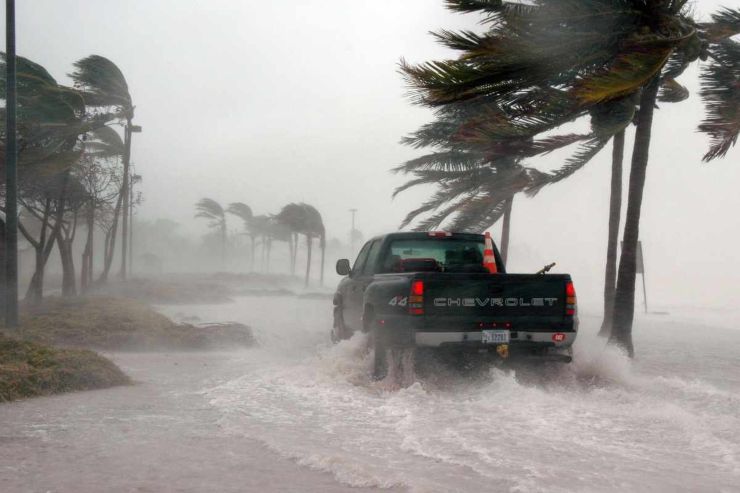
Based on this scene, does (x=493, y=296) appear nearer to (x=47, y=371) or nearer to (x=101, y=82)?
(x=47, y=371)

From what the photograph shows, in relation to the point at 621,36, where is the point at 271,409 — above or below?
below

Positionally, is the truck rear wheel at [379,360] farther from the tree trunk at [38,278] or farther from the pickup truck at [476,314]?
the tree trunk at [38,278]

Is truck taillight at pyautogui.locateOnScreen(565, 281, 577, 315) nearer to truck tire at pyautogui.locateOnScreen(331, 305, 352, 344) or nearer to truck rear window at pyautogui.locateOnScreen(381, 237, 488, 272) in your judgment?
truck rear window at pyautogui.locateOnScreen(381, 237, 488, 272)

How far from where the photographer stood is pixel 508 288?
314 inches

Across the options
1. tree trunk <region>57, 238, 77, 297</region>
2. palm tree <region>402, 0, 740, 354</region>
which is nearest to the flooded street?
palm tree <region>402, 0, 740, 354</region>

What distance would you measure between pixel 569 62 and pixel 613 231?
21.8 feet

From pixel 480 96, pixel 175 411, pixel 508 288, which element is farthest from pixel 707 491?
pixel 480 96

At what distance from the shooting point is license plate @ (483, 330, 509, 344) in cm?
789

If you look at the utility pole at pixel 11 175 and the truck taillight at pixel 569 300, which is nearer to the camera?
the truck taillight at pixel 569 300

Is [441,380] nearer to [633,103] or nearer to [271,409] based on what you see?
[271,409]

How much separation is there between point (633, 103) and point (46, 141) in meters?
15.8

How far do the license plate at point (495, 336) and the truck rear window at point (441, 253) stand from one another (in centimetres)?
188

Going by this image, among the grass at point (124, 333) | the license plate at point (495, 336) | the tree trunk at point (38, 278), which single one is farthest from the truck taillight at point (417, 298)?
the tree trunk at point (38, 278)

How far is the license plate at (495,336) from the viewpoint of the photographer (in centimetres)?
789
